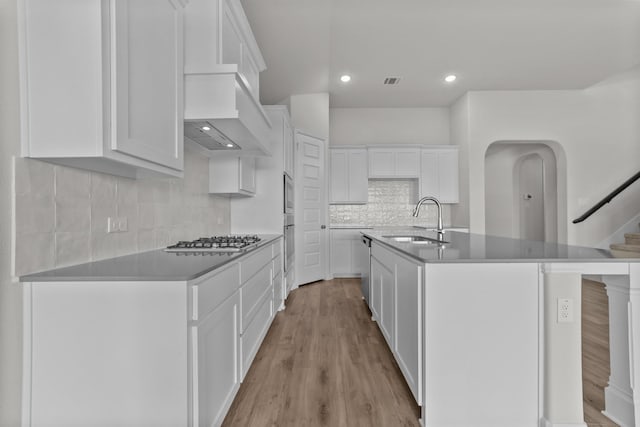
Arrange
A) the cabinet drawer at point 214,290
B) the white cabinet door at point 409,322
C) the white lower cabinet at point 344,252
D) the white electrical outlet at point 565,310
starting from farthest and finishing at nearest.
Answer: the white lower cabinet at point 344,252
the white cabinet door at point 409,322
the white electrical outlet at point 565,310
the cabinet drawer at point 214,290

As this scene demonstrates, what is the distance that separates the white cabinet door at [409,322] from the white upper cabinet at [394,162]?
3994mm

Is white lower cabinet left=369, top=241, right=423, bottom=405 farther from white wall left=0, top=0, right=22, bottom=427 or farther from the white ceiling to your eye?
the white ceiling

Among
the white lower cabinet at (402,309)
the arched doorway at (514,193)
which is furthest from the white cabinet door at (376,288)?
the arched doorway at (514,193)

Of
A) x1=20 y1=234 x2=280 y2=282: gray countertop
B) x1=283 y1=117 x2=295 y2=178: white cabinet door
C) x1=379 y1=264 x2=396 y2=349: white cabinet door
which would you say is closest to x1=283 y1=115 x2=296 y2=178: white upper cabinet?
x1=283 y1=117 x2=295 y2=178: white cabinet door

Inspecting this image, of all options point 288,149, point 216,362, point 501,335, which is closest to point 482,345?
point 501,335

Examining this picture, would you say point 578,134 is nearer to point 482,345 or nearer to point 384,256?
point 384,256

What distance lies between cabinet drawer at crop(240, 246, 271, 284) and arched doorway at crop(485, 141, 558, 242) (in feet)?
20.3

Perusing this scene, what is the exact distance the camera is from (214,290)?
1501 mm

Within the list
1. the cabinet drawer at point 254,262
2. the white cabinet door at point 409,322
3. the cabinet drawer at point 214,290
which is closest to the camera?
the cabinet drawer at point 214,290

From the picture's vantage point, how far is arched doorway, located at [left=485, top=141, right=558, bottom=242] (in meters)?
7.29

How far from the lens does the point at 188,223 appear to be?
2732 millimetres

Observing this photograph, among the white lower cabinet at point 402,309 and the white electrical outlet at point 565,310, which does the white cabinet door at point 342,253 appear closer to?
the white lower cabinet at point 402,309

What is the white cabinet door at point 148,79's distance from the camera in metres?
1.30

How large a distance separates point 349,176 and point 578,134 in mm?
3919
